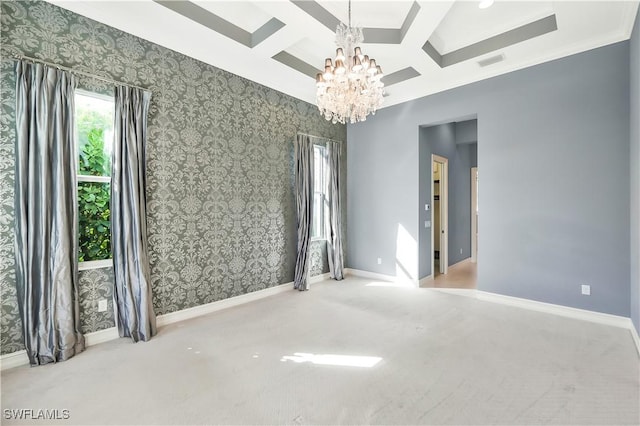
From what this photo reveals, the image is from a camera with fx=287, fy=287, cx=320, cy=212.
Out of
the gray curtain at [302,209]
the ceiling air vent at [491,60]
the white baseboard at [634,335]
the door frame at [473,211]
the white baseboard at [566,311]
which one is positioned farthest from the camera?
the door frame at [473,211]

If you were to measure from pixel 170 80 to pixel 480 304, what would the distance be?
4843 mm

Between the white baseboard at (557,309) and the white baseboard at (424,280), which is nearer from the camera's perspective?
the white baseboard at (557,309)

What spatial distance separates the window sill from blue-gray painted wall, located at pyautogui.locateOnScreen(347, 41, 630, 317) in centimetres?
419

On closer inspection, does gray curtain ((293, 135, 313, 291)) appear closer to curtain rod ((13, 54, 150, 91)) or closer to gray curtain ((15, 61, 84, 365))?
curtain rod ((13, 54, 150, 91))

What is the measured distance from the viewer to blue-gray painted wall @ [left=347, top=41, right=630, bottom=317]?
3.22 meters

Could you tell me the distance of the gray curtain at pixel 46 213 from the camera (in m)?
2.39

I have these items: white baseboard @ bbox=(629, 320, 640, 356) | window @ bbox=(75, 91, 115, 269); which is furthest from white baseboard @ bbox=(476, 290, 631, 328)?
window @ bbox=(75, 91, 115, 269)

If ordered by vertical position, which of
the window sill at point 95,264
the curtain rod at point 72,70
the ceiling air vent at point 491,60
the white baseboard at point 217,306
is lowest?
the white baseboard at point 217,306

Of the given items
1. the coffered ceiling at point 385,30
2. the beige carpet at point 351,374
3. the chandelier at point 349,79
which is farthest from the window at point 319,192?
the chandelier at point 349,79

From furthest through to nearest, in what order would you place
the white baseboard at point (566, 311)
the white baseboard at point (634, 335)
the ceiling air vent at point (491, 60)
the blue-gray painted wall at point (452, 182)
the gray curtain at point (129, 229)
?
the blue-gray painted wall at point (452, 182), the ceiling air vent at point (491, 60), the white baseboard at point (566, 311), the gray curtain at point (129, 229), the white baseboard at point (634, 335)

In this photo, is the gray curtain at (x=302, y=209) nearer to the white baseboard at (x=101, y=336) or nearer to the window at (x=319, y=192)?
the window at (x=319, y=192)

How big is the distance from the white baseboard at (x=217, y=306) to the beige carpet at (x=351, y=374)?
14cm

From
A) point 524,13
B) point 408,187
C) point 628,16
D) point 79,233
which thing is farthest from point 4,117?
point 628,16

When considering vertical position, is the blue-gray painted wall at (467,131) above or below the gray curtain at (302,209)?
above
